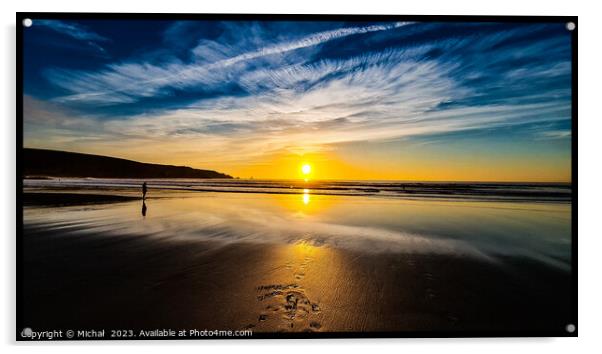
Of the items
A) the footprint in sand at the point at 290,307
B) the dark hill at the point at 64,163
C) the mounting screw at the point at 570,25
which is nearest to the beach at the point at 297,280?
the footprint in sand at the point at 290,307

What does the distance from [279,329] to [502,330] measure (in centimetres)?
222

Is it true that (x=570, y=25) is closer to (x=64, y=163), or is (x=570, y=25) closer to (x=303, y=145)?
(x=303, y=145)

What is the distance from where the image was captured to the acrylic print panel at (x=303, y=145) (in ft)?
8.79

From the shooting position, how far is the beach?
2609 millimetres

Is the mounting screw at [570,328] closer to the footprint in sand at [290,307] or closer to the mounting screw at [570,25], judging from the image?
the footprint in sand at [290,307]

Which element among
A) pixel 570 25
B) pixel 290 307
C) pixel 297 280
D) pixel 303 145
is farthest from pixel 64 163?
pixel 570 25

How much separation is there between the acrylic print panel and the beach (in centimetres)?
2

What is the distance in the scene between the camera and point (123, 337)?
8.75 feet

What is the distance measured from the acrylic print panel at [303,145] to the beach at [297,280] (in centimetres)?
2

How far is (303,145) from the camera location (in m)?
4.67

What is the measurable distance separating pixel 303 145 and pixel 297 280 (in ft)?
7.75

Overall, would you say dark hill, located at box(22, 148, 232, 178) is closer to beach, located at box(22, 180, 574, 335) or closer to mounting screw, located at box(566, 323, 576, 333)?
beach, located at box(22, 180, 574, 335)

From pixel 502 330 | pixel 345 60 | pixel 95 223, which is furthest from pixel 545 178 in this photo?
pixel 95 223

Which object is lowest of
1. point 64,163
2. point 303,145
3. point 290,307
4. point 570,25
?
point 290,307
